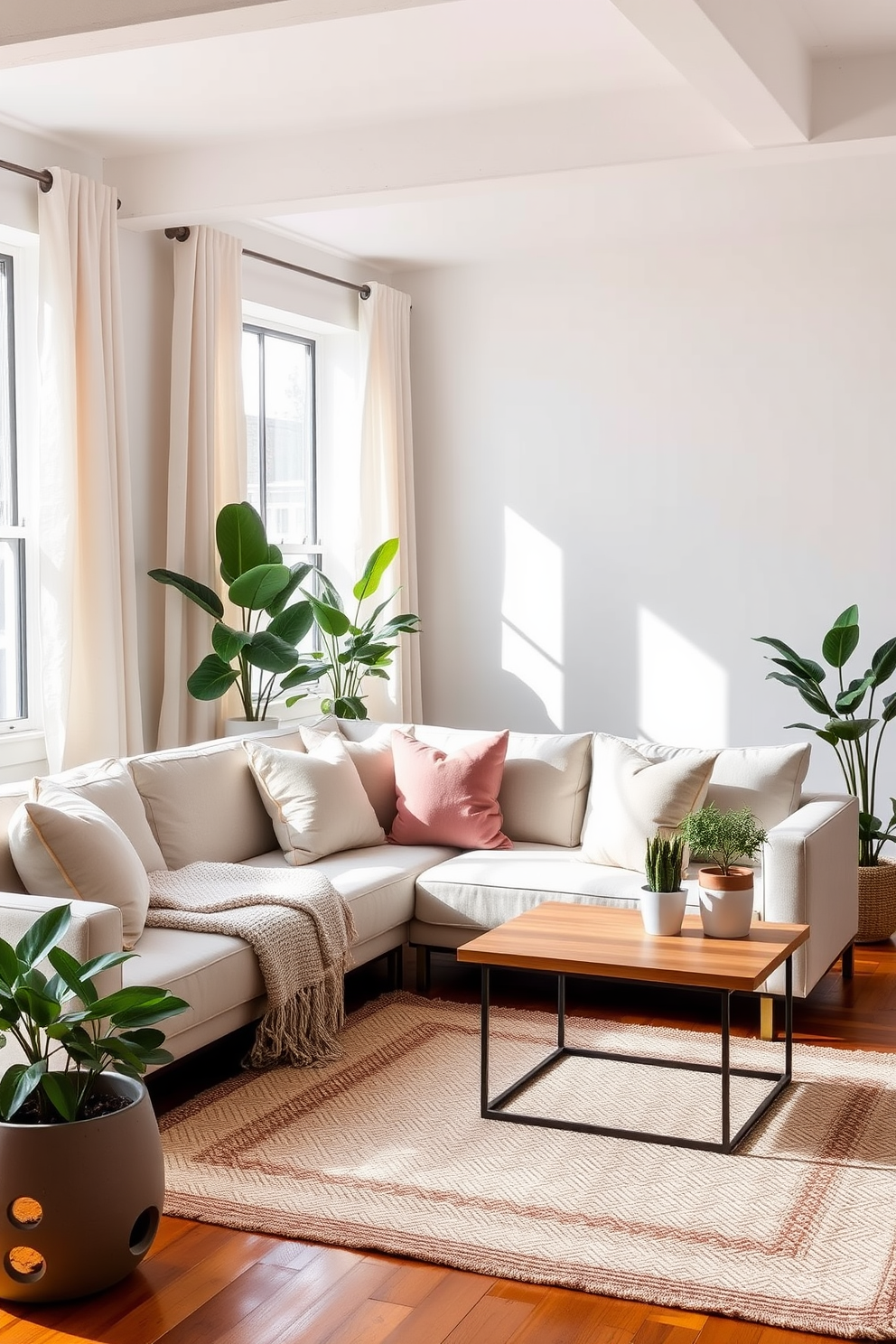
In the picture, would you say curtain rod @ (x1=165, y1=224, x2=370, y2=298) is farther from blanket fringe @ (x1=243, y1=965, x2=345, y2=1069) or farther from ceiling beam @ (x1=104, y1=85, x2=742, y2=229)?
blanket fringe @ (x1=243, y1=965, x2=345, y2=1069)

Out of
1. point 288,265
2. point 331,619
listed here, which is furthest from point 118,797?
point 288,265

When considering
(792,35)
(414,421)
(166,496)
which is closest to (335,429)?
(414,421)

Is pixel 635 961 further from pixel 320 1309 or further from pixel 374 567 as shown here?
pixel 374 567

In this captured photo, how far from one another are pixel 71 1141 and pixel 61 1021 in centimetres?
21

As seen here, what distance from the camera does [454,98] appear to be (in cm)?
465

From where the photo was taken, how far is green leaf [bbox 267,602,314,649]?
549cm

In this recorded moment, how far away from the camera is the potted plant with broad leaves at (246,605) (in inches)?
208

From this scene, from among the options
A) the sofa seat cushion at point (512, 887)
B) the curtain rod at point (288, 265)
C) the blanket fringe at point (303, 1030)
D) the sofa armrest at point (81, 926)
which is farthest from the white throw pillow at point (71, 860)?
A: the curtain rod at point (288, 265)

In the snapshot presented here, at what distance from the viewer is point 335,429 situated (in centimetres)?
717

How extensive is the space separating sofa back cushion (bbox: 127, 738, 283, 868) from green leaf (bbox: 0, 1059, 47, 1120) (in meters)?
1.65

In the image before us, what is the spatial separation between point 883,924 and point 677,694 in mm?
1842

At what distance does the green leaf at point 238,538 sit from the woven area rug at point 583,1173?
221cm

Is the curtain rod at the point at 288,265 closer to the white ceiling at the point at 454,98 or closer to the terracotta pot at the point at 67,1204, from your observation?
the white ceiling at the point at 454,98

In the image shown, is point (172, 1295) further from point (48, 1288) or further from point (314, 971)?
point (314, 971)
